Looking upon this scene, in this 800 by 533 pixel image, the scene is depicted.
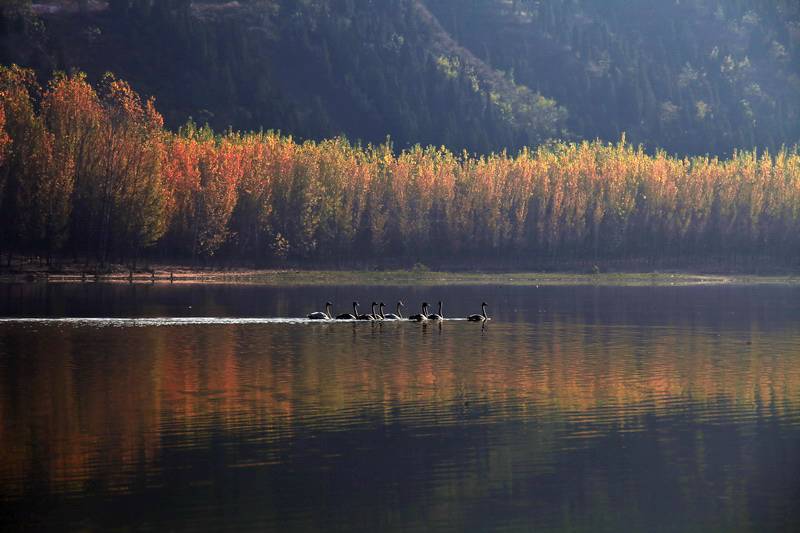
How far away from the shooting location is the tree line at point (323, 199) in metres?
106

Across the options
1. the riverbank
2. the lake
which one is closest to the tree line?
the riverbank

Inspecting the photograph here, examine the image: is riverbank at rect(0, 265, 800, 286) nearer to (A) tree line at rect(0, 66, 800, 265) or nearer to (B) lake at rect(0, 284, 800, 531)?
(A) tree line at rect(0, 66, 800, 265)

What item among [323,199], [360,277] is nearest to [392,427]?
[360,277]

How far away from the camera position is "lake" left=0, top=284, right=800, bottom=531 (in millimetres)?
24922

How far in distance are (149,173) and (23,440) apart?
80.7 meters

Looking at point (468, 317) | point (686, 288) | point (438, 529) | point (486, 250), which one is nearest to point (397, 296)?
point (468, 317)

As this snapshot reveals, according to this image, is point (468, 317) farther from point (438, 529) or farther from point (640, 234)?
point (640, 234)

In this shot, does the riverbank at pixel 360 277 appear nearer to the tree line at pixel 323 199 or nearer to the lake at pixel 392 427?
the tree line at pixel 323 199

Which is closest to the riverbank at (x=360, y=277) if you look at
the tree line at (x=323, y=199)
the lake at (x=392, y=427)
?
the tree line at (x=323, y=199)

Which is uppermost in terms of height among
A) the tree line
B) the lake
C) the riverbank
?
the tree line

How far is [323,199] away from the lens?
133 metres

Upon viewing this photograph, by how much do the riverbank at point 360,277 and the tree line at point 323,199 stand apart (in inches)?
110

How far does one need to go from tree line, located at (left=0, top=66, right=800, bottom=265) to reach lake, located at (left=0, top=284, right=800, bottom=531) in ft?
150

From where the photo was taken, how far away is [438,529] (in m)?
23.7
